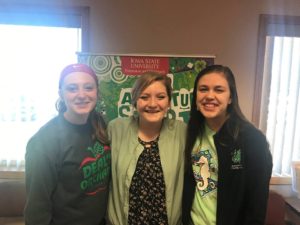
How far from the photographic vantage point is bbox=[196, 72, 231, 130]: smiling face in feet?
4.49

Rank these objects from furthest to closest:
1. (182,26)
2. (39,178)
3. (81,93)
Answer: (182,26) → (81,93) → (39,178)

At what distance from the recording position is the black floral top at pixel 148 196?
1438 mm

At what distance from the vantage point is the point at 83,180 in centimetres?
137

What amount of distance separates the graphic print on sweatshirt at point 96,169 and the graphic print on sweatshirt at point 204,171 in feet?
1.50

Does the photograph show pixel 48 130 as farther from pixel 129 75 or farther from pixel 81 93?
pixel 129 75

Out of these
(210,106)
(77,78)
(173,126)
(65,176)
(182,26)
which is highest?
(182,26)

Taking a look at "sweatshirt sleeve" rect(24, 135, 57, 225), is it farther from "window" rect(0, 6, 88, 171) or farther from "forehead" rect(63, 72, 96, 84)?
"window" rect(0, 6, 88, 171)

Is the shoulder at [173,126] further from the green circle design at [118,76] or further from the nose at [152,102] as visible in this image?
the green circle design at [118,76]

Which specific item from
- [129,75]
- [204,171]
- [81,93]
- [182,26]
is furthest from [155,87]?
[182,26]

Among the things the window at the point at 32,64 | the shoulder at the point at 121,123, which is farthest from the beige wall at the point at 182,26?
the shoulder at the point at 121,123

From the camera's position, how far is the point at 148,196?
144 cm

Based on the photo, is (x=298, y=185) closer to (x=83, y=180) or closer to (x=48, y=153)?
(x=83, y=180)

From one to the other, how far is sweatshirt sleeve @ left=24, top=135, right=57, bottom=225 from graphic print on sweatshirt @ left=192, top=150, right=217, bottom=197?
692 millimetres

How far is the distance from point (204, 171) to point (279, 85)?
1.81 m
